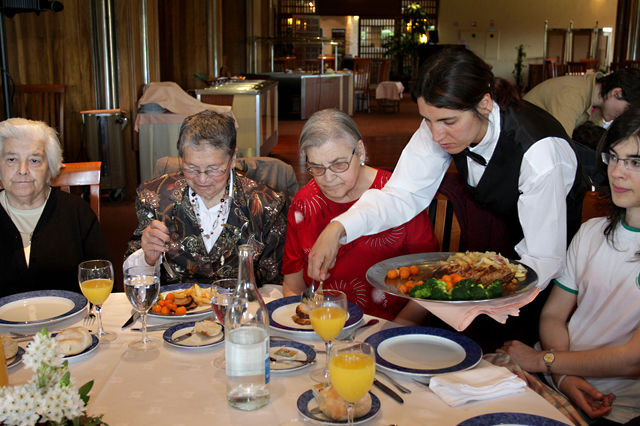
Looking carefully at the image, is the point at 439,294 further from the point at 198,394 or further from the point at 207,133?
the point at 207,133

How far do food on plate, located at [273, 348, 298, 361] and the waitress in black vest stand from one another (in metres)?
0.37

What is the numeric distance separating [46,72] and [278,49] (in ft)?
31.8

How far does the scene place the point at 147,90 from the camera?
5539 millimetres

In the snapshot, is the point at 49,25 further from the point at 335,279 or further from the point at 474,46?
the point at 474,46

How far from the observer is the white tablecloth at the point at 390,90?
13195 mm

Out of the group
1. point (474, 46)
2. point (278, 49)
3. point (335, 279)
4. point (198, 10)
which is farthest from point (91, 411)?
point (474, 46)

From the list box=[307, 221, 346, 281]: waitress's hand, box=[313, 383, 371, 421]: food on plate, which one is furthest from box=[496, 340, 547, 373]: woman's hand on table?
box=[313, 383, 371, 421]: food on plate

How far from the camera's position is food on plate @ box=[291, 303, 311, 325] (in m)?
1.39

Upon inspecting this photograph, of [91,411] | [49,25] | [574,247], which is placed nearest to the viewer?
[91,411]

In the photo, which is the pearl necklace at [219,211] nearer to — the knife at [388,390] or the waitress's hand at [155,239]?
the waitress's hand at [155,239]

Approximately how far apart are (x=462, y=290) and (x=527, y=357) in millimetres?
378

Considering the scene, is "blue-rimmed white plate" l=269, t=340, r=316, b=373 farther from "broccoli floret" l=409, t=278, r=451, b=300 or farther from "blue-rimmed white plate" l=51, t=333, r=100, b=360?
"blue-rimmed white plate" l=51, t=333, r=100, b=360

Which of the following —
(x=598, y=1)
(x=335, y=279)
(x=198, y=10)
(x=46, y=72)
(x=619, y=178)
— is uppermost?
(x=598, y=1)

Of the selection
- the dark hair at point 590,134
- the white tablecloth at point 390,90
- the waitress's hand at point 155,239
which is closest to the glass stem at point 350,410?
→ the waitress's hand at point 155,239
